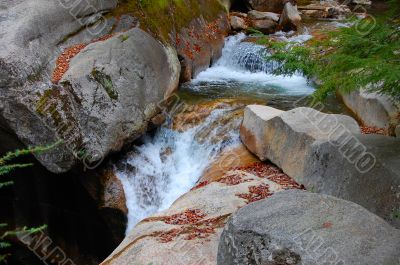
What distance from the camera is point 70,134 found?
8.12 meters

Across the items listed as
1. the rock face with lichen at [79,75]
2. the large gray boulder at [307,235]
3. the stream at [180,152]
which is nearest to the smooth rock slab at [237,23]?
the stream at [180,152]

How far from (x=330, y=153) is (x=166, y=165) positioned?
4207 mm

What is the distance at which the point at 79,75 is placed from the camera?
8.52m

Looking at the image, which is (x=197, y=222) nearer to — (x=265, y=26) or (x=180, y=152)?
(x=180, y=152)

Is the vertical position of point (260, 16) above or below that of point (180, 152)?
above

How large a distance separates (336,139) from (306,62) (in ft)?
7.55

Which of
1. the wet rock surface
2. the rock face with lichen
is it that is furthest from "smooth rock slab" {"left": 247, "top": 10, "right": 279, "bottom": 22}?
the wet rock surface

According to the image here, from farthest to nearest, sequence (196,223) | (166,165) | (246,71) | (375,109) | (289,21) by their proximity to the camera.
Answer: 1. (289,21)
2. (246,71)
3. (166,165)
4. (375,109)
5. (196,223)

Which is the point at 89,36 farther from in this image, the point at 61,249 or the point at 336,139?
the point at 336,139

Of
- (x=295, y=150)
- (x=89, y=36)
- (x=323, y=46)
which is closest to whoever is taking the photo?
(x=323, y=46)

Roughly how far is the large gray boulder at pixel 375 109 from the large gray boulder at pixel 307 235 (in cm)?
409

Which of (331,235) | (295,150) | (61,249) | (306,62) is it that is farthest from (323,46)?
(61,249)

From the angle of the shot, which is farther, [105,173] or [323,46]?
[105,173]

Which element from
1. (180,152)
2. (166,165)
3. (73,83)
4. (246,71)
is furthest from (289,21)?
(73,83)
